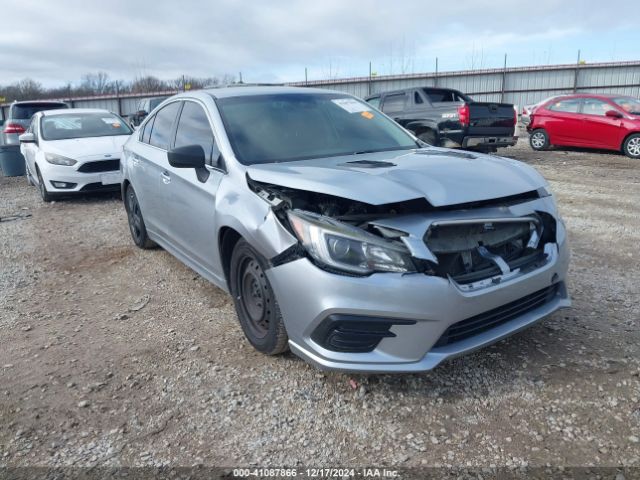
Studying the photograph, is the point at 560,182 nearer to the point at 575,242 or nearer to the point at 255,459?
the point at 575,242

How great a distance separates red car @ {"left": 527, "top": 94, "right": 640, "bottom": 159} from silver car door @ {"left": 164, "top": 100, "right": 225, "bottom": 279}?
37.5 ft

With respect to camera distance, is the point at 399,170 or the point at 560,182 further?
the point at 560,182

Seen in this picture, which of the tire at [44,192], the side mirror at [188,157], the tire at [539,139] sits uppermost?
the side mirror at [188,157]

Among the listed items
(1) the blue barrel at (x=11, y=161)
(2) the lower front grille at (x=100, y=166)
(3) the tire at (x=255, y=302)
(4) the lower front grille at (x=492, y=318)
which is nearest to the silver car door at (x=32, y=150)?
(2) the lower front grille at (x=100, y=166)

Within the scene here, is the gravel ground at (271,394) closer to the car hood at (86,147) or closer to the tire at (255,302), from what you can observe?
the tire at (255,302)

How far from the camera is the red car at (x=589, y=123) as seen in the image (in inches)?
472

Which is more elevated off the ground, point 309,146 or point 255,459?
point 309,146

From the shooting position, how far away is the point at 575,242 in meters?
5.46

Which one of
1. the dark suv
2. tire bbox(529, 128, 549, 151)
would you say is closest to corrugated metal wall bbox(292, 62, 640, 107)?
tire bbox(529, 128, 549, 151)

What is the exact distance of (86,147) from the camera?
8.45m

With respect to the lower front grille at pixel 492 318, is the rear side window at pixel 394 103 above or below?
above

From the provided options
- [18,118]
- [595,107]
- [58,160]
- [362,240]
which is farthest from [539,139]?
[18,118]

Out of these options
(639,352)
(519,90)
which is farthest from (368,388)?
(519,90)

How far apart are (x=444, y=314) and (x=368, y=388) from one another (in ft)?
2.23
